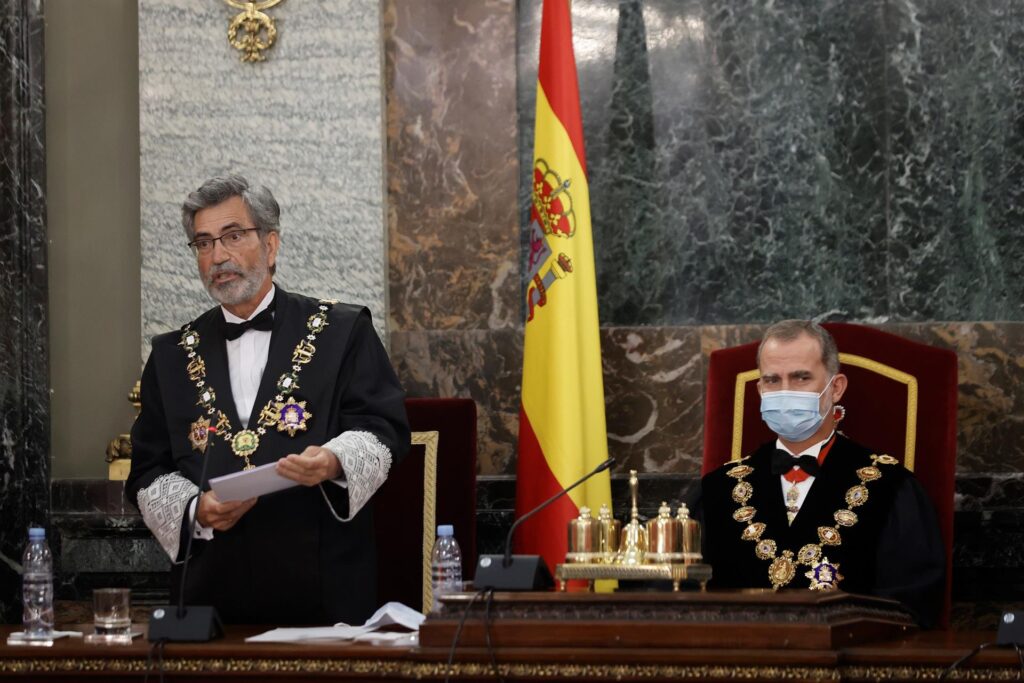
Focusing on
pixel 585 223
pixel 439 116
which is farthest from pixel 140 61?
pixel 585 223

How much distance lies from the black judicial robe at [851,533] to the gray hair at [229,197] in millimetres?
1501

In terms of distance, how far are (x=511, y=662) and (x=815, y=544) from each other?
4.75 feet

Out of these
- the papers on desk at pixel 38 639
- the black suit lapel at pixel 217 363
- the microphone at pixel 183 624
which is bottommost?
the papers on desk at pixel 38 639

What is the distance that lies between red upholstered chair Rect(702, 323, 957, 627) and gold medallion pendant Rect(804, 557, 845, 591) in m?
0.43

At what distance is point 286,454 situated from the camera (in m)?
4.02

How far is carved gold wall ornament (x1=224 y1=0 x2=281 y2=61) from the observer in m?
5.79

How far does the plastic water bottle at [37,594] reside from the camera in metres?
3.58

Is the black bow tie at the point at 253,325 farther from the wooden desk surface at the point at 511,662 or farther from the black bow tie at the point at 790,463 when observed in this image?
the black bow tie at the point at 790,463

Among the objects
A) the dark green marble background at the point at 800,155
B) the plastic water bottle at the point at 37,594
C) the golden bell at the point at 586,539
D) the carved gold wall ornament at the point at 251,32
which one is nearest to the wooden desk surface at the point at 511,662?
→ the plastic water bottle at the point at 37,594

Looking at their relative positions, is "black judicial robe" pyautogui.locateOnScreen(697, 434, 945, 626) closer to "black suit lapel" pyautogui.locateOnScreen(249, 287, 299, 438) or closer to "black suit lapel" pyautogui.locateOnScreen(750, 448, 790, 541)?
"black suit lapel" pyautogui.locateOnScreen(750, 448, 790, 541)

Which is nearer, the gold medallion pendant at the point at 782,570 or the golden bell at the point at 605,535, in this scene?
the golden bell at the point at 605,535

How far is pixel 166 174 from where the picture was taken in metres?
5.82

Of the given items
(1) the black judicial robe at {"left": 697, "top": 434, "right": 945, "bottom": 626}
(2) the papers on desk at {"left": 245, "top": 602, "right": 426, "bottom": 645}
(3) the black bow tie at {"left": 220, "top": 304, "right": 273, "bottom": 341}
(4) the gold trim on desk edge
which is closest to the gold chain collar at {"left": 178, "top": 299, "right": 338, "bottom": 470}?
(3) the black bow tie at {"left": 220, "top": 304, "right": 273, "bottom": 341}

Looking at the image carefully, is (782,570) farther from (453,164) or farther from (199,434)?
(453,164)
